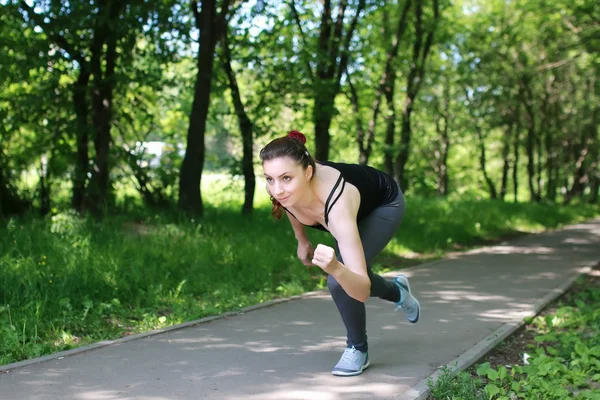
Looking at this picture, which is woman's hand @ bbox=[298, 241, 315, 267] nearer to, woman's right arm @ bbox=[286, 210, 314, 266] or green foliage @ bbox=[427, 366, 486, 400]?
woman's right arm @ bbox=[286, 210, 314, 266]

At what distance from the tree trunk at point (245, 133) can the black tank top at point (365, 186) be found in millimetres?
9111

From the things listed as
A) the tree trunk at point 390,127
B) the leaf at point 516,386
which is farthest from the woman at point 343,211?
the tree trunk at point 390,127

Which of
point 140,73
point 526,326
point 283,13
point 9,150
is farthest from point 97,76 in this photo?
point 526,326

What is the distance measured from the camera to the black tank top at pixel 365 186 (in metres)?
4.45

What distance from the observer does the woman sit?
4.08 meters

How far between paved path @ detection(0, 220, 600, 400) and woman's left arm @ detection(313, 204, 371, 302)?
2.90 feet

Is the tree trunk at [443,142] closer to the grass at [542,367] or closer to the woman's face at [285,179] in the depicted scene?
the grass at [542,367]

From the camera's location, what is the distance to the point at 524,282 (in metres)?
10.0

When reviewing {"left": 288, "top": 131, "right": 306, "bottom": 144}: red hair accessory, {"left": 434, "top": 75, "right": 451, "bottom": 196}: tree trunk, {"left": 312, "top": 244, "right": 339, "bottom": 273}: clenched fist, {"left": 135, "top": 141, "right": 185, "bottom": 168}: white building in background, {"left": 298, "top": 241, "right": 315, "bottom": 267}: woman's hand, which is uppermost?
{"left": 434, "top": 75, "right": 451, "bottom": 196}: tree trunk

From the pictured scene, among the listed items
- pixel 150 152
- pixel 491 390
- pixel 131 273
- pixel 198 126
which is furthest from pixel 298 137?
pixel 150 152

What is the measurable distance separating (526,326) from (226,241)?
4330mm

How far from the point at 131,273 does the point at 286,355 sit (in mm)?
2781

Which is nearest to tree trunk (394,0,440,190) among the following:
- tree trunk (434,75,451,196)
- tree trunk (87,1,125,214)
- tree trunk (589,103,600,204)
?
tree trunk (87,1,125,214)

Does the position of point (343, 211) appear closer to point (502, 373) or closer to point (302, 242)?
point (302, 242)
